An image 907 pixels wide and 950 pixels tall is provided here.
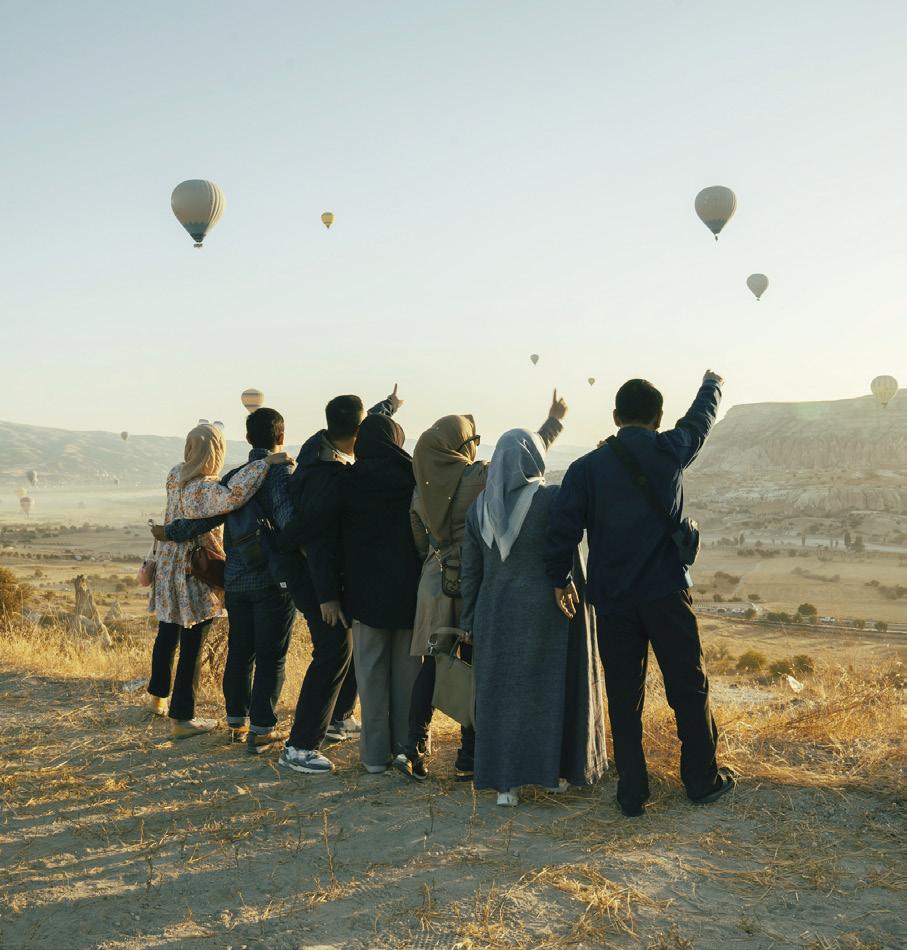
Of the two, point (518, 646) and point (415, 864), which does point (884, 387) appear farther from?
point (415, 864)

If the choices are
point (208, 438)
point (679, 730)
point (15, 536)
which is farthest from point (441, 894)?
point (15, 536)

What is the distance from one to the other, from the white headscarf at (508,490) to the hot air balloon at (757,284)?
1866 inches

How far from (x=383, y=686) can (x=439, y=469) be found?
133cm

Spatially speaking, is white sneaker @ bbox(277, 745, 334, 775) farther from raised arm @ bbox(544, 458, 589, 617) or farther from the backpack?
raised arm @ bbox(544, 458, 589, 617)

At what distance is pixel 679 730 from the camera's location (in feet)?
14.2

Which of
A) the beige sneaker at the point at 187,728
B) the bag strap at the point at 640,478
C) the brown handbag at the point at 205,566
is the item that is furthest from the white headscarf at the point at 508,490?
the beige sneaker at the point at 187,728

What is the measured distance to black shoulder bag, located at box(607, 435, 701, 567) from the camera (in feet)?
13.5

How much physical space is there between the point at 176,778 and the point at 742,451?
14693 cm

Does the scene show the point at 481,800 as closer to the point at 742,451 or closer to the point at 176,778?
the point at 176,778

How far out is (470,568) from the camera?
446 centimetres

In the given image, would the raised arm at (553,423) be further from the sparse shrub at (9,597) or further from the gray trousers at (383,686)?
the sparse shrub at (9,597)

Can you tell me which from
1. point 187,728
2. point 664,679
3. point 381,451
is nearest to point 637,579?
point 664,679

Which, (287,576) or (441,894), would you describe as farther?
(287,576)

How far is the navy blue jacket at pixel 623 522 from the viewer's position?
4.14 m
